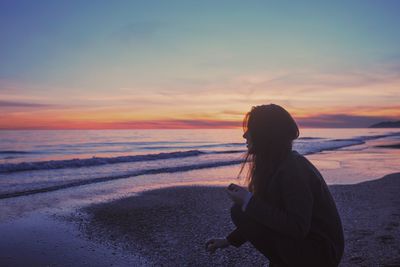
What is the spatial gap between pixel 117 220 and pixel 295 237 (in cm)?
625

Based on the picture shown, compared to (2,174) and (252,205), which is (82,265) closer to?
(252,205)

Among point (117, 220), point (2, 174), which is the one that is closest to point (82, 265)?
point (117, 220)

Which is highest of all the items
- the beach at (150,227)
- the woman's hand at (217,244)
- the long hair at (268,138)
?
the long hair at (268,138)

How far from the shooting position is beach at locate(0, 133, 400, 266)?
17.5 ft

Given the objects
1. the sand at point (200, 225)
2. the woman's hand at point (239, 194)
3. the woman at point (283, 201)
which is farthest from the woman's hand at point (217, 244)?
the sand at point (200, 225)

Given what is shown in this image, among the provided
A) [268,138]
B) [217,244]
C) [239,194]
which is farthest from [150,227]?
[268,138]

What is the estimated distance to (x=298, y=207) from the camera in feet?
7.52

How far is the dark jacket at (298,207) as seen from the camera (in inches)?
90.6

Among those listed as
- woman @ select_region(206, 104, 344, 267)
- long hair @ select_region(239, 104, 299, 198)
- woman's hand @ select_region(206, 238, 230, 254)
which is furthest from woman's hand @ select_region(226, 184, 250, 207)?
woman's hand @ select_region(206, 238, 230, 254)

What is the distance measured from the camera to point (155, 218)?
26.7ft

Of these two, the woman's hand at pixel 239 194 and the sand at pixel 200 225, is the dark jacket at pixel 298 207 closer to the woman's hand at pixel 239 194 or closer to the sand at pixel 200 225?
the woman's hand at pixel 239 194

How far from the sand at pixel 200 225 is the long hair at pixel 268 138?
2.93 m

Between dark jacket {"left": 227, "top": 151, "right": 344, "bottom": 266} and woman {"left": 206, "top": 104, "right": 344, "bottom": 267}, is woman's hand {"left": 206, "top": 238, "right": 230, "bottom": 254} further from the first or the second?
dark jacket {"left": 227, "top": 151, "right": 344, "bottom": 266}

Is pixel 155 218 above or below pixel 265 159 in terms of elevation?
below
